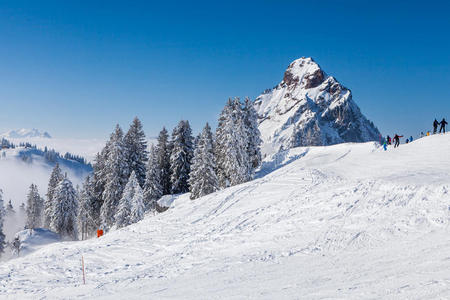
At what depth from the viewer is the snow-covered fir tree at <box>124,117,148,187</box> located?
45.0m

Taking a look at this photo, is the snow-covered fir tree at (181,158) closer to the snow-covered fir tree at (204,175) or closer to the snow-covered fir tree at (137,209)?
the snow-covered fir tree at (204,175)

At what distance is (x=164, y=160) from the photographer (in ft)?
151

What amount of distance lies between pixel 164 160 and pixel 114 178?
7.89 metres

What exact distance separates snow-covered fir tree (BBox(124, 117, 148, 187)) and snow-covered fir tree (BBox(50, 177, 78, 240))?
13273 mm

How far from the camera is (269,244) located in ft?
43.4

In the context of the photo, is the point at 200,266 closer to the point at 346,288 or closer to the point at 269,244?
the point at 269,244

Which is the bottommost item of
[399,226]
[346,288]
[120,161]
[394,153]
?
[346,288]

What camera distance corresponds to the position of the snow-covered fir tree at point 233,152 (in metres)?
37.7

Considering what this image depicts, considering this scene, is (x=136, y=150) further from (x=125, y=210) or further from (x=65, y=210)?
(x=65, y=210)

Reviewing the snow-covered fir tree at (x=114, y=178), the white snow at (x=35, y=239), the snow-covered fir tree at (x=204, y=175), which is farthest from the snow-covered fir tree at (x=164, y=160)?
the white snow at (x=35, y=239)

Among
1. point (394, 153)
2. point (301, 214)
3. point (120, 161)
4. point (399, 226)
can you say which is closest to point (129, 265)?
point (301, 214)

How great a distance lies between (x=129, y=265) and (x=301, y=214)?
8.90 meters

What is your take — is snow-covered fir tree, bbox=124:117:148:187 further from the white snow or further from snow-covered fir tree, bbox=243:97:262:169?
the white snow

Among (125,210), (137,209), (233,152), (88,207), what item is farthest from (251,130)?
(88,207)
